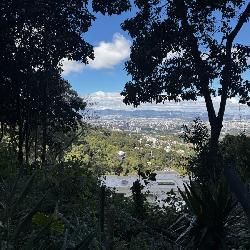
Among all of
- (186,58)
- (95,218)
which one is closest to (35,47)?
(186,58)

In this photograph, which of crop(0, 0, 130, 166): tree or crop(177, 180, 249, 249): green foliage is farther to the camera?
crop(0, 0, 130, 166): tree

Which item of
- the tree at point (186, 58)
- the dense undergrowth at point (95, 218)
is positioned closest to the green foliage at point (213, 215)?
the dense undergrowth at point (95, 218)

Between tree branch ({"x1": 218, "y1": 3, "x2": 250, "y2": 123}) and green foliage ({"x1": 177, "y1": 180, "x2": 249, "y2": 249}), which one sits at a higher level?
tree branch ({"x1": 218, "y1": 3, "x2": 250, "y2": 123})

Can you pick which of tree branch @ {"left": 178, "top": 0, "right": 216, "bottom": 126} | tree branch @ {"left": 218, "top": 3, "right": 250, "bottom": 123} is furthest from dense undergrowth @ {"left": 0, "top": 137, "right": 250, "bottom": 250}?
tree branch @ {"left": 218, "top": 3, "right": 250, "bottom": 123}

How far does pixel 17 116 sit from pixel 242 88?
8.77 m

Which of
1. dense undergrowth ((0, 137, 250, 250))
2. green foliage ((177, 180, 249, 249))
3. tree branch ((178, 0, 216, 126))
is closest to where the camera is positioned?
dense undergrowth ((0, 137, 250, 250))

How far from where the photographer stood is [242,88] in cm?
1288

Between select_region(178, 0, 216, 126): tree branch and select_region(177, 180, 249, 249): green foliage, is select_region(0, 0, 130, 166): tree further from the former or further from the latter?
select_region(177, 180, 249, 249): green foliage

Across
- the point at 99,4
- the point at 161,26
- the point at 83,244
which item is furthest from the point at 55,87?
the point at 83,244

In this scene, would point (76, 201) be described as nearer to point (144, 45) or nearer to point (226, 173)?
point (144, 45)

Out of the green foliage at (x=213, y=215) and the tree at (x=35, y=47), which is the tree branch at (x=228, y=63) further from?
the green foliage at (x=213, y=215)

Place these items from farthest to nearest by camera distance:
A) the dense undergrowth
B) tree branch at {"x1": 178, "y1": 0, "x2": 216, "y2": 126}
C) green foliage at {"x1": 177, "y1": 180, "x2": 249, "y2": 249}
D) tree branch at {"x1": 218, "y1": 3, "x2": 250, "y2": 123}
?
tree branch at {"x1": 178, "y1": 0, "x2": 216, "y2": 126}, tree branch at {"x1": 218, "y1": 3, "x2": 250, "y2": 123}, green foliage at {"x1": 177, "y1": 180, "x2": 249, "y2": 249}, the dense undergrowth

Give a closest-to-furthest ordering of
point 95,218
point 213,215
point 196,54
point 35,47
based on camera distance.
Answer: point 95,218 < point 213,215 < point 196,54 < point 35,47

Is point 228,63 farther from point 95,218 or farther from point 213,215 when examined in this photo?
point 95,218
